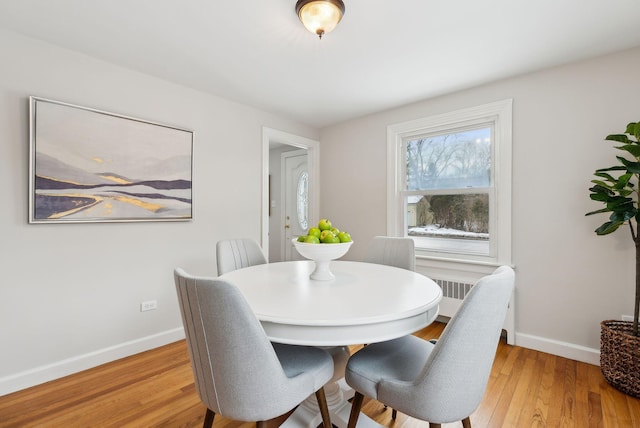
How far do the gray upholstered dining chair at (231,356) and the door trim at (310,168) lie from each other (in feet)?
7.52

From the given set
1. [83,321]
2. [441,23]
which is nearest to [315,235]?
[441,23]

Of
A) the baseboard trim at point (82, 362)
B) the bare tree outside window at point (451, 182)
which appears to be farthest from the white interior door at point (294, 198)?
the baseboard trim at point (82, 362)

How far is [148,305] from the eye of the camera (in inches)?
100

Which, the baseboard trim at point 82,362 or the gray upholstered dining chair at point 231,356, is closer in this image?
the gray upholstered dining chair at point 231,356

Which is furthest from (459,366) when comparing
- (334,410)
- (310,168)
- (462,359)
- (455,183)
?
(310,168)

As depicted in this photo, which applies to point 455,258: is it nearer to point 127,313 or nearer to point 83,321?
point 127,313

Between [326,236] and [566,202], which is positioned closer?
[326,236]

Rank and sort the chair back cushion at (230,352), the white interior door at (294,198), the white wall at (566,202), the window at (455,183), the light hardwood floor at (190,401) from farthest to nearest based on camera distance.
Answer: the white interior door at (294,198)
the window at (455,183)
the white wall at (566,202)
the light hardwood floor at (190,401)
the chair back cushion at (230,352)

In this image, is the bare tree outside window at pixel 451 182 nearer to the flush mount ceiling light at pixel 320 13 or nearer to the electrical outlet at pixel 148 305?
the flush mount ceiling light at pixel 320 13

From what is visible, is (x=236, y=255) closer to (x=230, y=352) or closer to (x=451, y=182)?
(x=230, y=352)

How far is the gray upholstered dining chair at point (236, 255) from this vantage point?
2236mm

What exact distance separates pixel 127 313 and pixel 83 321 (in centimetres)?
28

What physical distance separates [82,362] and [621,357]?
3634 mm

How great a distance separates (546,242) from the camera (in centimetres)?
244
